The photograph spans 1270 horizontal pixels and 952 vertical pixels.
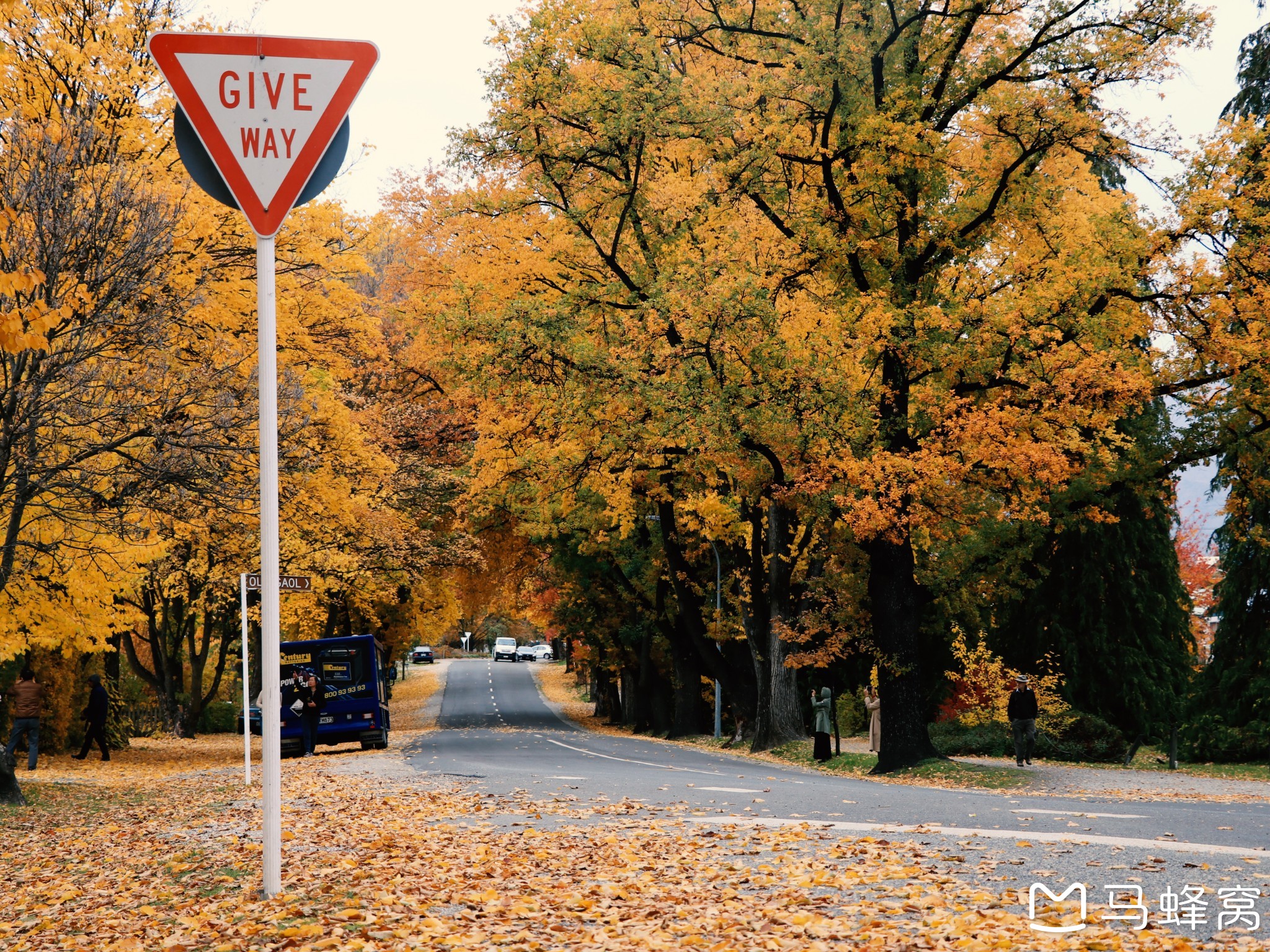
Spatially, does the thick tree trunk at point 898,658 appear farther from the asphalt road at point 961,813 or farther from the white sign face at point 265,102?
the white sign face at point 265,102

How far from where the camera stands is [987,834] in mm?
9031

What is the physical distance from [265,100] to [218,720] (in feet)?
145

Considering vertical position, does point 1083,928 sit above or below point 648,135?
below

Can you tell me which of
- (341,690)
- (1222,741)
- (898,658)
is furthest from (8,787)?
(1222,741)

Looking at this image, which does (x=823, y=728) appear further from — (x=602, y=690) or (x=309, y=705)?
(x=602, y=690)

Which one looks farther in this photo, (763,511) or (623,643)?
(623,643)

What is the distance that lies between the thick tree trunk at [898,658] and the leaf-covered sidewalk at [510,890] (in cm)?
1045

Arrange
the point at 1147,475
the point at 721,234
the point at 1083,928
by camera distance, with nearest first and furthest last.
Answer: the point at 1083,928 → the point at 1147,475 → the point at 721,234

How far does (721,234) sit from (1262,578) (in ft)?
42.9

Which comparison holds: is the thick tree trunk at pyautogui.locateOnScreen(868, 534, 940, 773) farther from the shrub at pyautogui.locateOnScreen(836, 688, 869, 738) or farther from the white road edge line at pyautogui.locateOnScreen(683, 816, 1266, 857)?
the shrub at pyautogui.locateOnScreen(836, 688, 869, 738)

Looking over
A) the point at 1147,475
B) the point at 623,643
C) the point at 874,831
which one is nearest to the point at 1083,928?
the point at 874,831

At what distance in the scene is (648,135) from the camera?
2161cm

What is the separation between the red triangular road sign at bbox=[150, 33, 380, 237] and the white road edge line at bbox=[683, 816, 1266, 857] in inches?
246

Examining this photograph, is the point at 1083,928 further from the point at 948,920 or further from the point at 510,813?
the point at 510,813
